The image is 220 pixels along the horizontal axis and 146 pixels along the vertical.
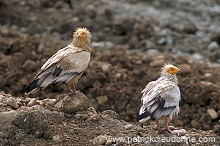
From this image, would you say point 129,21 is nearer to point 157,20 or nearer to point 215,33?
point 157,20

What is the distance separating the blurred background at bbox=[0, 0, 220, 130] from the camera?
478 inches

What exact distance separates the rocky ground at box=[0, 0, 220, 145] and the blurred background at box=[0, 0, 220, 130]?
0.03 meters

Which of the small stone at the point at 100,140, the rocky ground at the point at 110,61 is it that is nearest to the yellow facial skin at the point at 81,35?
the rocky ground at the point at 110,61

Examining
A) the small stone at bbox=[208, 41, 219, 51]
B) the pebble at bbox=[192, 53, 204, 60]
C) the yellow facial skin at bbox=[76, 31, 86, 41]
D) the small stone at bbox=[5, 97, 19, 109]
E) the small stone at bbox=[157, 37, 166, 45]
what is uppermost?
the yellow facial skin at bbox=[76, 31, 86, 41]

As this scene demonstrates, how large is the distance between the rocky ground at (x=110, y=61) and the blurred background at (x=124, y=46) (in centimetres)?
3

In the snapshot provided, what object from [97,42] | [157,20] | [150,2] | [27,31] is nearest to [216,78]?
[97,42]

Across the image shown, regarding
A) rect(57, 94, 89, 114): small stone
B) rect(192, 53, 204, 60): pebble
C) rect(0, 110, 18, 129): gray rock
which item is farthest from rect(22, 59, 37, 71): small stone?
rect(192, 53, 204, 60): pebble

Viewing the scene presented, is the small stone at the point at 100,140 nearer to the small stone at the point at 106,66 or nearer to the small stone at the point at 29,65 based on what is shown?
the small stone at the point at 106,66

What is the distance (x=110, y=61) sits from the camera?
13906 millimetres

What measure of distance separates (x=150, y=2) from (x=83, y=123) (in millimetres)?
15482

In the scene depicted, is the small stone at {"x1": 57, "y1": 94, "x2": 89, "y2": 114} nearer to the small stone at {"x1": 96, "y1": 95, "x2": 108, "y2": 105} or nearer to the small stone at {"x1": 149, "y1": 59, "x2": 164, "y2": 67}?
the small stone at {"x1": 96, "y1": 95, "x2": 108, "y2": 105}

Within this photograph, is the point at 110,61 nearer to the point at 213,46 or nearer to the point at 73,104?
the point at 73,104

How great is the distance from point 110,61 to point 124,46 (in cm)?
302

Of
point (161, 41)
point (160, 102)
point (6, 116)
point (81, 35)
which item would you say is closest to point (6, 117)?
point (6, 116)
